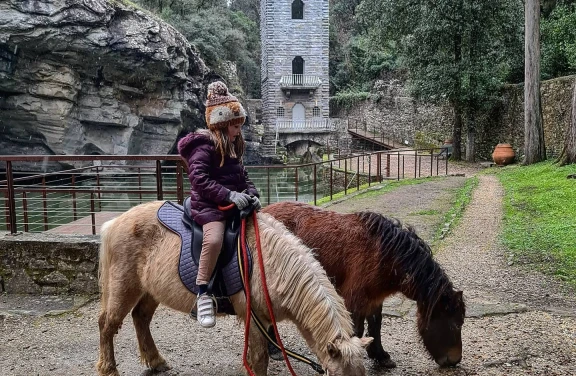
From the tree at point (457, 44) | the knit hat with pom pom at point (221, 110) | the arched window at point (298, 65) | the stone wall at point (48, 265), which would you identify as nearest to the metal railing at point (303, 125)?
the arched window at point (298, 65)

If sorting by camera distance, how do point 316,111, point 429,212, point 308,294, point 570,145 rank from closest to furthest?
point 308,294 < point 429,212 < point 570,145 < point 316,111

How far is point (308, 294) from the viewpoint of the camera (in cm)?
250

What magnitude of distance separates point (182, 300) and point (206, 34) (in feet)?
101

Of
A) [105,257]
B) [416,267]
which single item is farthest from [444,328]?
[105,257]

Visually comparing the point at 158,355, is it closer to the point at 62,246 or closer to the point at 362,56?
the point at 62,246

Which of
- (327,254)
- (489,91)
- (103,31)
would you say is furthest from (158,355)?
(103,31)

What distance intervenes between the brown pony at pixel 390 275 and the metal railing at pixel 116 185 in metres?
2.53

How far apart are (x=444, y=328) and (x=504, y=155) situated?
55.3 feet

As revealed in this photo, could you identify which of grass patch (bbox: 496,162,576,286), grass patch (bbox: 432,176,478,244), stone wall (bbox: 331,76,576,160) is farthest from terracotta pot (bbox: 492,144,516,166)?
grass patch (bbox: 432,176,478,244)

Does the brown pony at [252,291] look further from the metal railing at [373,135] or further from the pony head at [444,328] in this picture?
the metal railing at [373,135]

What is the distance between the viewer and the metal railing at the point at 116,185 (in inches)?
210

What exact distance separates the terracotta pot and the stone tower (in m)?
16.9

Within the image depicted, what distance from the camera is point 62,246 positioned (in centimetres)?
488

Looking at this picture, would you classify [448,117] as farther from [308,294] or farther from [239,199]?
[308,294]
